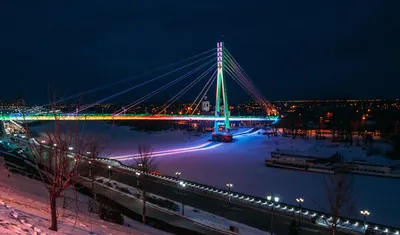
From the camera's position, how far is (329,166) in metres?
20.6

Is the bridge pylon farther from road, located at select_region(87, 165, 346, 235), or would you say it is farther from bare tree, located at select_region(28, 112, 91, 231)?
bare tree, located at select_region(28, 112, 91, 231)

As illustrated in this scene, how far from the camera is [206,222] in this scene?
1049 cm

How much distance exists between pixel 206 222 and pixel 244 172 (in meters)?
9.85

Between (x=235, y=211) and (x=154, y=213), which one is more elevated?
(x=154, y=213)

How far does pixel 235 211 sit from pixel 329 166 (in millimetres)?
10909

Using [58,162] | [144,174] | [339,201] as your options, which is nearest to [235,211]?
[144,174]

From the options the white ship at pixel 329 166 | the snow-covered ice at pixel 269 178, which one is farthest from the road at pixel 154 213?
the white ship at pixel 329 166

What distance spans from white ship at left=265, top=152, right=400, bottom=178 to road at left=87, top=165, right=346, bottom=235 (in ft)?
A: 30.6

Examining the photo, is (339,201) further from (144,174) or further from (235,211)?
(144,174)

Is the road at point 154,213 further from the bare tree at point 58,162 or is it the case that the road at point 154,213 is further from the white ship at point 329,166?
the white ship at point 329,166

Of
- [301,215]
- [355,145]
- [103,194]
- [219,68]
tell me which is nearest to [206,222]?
[301,215]

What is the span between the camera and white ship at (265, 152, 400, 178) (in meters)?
19.8

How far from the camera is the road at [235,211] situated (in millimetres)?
10484

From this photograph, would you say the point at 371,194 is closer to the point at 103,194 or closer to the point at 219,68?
the point at 103,194
